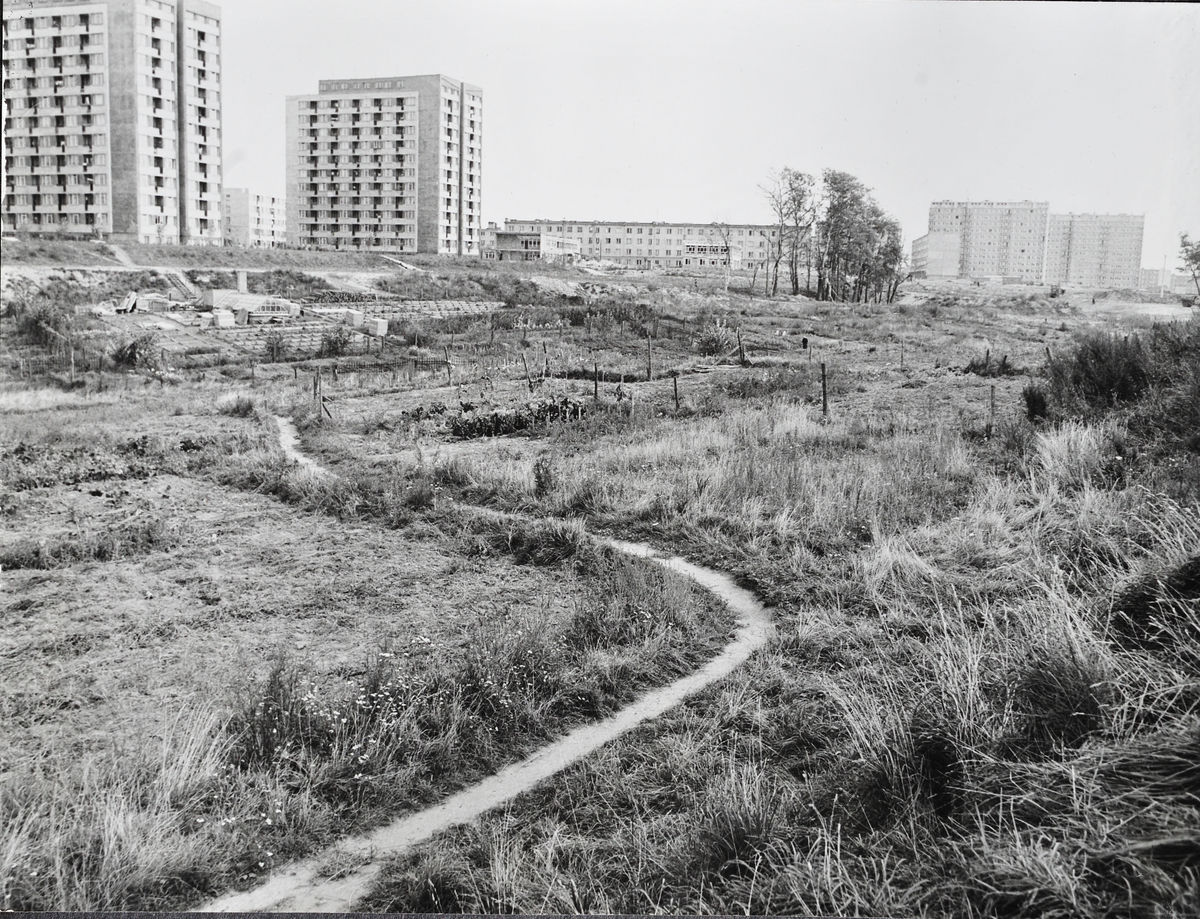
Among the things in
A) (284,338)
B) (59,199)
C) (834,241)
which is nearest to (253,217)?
(59,199)

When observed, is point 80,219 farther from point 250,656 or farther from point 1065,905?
point 1065,905

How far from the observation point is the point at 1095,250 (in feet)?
36.5

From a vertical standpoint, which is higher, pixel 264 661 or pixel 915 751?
pixel 915 751

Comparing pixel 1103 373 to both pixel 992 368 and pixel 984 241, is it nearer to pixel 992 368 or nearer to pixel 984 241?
pixel 984 241

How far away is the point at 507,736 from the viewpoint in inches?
199

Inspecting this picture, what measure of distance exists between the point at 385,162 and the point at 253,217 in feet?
171

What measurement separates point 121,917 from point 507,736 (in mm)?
2202

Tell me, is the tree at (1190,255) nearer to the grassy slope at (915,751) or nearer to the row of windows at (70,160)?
the grassy slope at (915,751)

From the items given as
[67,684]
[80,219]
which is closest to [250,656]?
[67,684]

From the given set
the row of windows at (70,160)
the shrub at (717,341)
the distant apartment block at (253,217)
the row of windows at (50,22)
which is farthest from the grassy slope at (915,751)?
the distant apartment block at (253,217)

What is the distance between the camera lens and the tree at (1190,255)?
8.47 metres

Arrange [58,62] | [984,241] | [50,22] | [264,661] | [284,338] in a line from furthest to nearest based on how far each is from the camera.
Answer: [284,338], [58,62], [984,241], [50,22], [264,661]

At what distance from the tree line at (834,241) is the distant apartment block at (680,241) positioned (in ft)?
1.21

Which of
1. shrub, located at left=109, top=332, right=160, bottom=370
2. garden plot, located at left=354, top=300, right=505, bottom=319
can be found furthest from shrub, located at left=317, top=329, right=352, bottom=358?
garden plot, located at left=354, top=300, right=505, bottom=319
